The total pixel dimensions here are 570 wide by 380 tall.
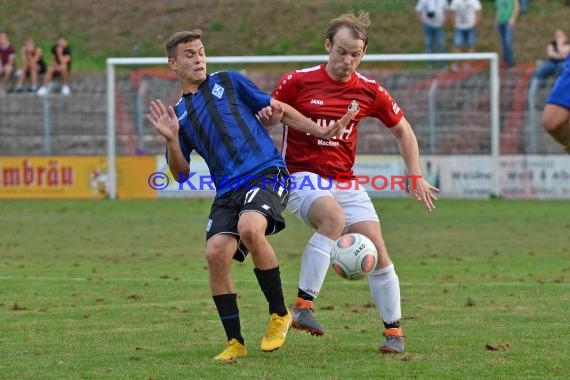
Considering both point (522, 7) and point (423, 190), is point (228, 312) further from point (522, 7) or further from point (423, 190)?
point (522, 7)

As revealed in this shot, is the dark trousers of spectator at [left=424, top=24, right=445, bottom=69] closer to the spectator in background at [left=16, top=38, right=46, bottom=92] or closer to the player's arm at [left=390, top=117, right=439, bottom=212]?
the spectator in background at [left=16, top=38, right=46, bottom=92]

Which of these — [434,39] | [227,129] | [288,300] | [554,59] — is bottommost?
[288,300]

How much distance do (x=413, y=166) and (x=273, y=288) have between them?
1.41 m

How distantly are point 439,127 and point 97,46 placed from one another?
13.9 m

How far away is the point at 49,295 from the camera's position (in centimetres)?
1138

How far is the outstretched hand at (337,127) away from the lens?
7.80 meters

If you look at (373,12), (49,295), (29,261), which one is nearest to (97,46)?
(373,12)

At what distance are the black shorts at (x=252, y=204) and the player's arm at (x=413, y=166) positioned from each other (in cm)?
100

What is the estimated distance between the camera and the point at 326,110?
27.3 ft

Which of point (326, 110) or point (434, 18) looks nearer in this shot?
point (326, 110)

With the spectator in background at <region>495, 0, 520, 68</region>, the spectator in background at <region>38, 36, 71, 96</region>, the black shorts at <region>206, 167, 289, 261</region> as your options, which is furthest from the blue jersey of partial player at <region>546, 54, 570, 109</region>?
the spectator in background at <region>38, 36, 71, 96</region>

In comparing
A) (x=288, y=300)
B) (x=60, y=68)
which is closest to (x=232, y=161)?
(x=288, y=300)

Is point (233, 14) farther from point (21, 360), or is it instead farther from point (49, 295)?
point (21, 360)

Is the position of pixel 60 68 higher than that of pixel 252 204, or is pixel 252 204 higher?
pixel 60 68
